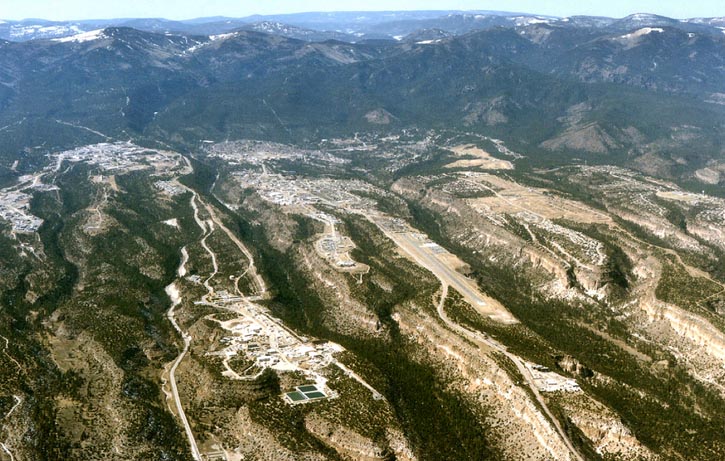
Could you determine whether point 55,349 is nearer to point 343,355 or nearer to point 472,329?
point 343,355

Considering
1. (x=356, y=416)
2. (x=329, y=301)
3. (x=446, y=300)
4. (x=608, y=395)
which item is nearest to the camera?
(x=356, y=416)

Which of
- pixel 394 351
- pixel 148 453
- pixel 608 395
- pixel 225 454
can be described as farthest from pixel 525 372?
pixel 148 453

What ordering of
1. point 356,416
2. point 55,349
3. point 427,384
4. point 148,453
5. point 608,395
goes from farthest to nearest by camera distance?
point 55,349
point 427,384
point 608,395
point 356,416
point 148,453

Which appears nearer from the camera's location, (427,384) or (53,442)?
(53,442)

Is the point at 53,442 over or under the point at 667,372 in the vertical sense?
over

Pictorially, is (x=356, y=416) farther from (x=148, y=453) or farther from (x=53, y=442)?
(x=53, y=442)

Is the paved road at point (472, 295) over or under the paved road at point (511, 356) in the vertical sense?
under

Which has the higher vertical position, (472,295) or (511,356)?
(511,356)

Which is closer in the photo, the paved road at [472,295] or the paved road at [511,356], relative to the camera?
the paved road at [511,356]

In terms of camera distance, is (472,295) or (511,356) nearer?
(511,356)
